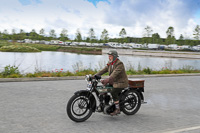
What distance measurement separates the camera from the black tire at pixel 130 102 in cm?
605

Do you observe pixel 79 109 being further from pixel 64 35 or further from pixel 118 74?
pixel 64 35

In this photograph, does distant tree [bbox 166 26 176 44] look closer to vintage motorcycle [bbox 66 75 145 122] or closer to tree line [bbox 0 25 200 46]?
tree line [bbox 0 25 200 46]

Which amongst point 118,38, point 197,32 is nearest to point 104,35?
point 118,38

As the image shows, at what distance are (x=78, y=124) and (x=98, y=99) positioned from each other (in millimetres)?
822

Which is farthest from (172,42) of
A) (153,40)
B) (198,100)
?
(198,100)

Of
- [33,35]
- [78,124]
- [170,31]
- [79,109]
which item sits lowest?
[78,124]

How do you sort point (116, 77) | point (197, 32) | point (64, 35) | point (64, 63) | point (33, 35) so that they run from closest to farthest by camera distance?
point (116, 77) < point (64, 63) < point (197, 32) < point (64, 35) < point (33, 35)

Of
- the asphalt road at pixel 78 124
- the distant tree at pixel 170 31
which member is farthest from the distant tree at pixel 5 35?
the asphalt road at pixel 78 124

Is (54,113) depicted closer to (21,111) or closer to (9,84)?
(21,111)

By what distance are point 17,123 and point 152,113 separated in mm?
3624

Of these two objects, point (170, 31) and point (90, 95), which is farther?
point (170, 31)

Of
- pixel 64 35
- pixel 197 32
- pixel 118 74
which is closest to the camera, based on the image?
pixel 118 74

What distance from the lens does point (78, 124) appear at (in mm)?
5312

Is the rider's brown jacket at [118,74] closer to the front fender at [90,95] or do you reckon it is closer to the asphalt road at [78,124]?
the front fender at [90,95]
